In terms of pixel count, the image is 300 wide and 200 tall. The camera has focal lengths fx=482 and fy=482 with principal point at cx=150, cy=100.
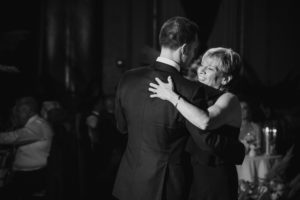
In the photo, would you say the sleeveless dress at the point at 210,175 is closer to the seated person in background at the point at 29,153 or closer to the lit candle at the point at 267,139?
the lit candle at the point at 267,139

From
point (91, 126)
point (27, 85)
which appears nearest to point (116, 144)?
point (91, 126)

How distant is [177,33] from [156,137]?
→ 1.49 feet

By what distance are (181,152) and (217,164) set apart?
23 cm

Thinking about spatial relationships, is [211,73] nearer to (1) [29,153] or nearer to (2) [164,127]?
(2) [164,127]

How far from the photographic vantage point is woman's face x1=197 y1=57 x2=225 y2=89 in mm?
2352

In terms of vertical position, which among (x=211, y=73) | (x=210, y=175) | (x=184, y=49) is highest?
(x=184, y=49)

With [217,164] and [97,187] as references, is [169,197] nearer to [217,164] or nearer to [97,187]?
[217,164]

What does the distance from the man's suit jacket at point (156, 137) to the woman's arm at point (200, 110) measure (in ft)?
0.15

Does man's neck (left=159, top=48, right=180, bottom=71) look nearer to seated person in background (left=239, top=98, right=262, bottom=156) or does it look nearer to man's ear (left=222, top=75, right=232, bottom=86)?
man's ear (left=222, top=75, right=232, bottom=86)

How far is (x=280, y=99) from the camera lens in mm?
6086

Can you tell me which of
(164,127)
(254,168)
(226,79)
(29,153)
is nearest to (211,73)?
(226,79)

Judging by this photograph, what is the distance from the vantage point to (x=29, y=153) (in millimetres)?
4199

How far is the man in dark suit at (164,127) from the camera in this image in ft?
6.73

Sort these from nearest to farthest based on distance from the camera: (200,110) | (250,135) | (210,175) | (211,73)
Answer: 1. (200,110)
2. (210,175)
3. (211,73)
4. (250,135)
